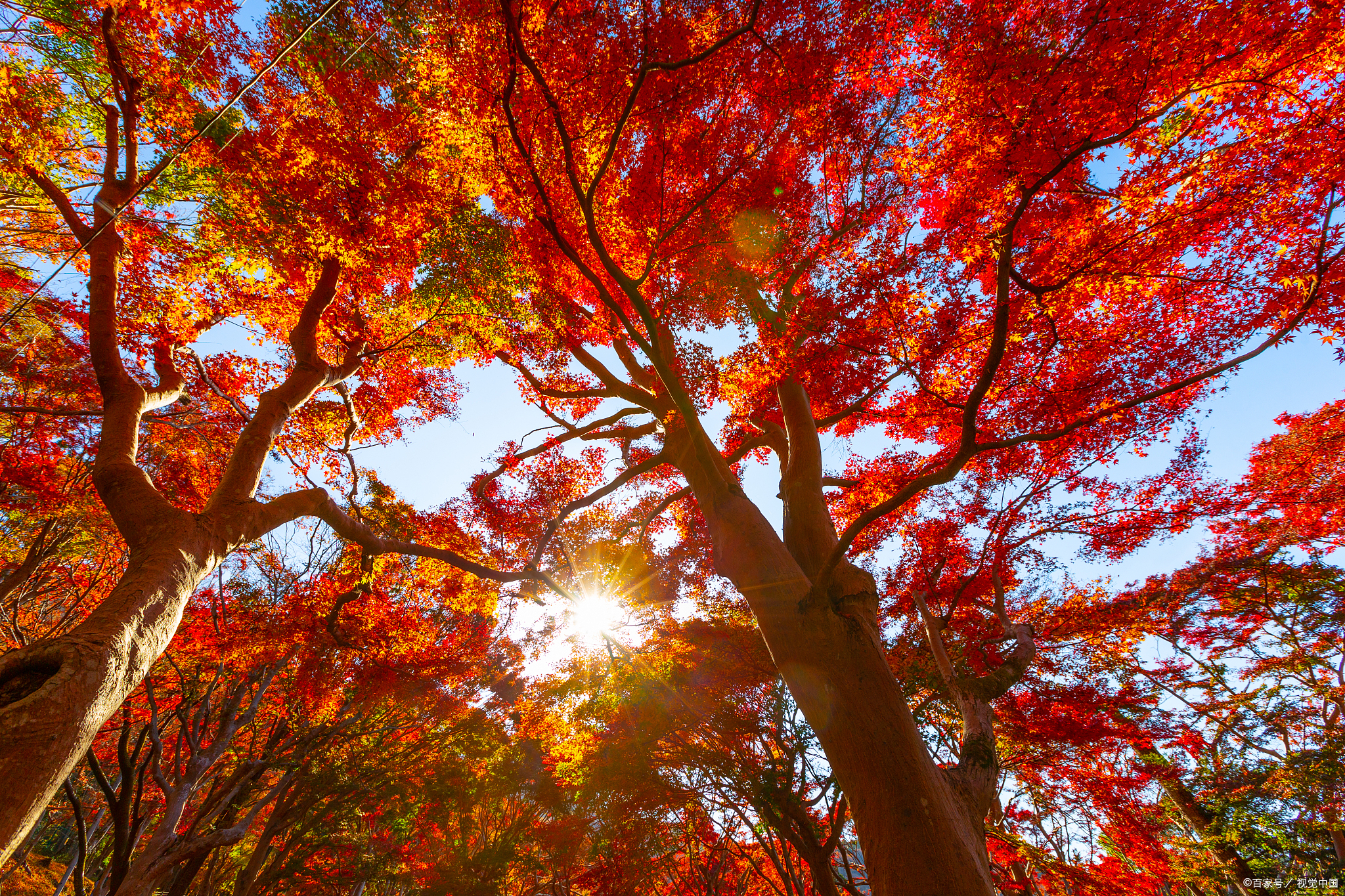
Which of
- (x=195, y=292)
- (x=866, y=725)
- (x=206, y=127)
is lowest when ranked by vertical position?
(x=866, y=725)

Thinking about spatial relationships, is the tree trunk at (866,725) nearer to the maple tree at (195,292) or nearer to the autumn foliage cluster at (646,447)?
the autumn foliage cluster at (646,447)

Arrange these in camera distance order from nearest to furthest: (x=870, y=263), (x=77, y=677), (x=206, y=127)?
1. (x=77, y=677)
2. (x=206, y=127)
3. (x=870, y=263)

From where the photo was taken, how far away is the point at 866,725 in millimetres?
2916

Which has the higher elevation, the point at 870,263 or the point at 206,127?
the point at 870,263

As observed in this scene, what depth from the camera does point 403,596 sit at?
785cm


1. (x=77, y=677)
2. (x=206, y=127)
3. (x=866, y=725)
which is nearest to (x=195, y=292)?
(x=206, y=127)

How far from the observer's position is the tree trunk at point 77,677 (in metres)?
1.91

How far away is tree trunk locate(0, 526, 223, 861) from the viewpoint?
1912 mm

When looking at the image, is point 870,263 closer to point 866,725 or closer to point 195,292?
point 866,725

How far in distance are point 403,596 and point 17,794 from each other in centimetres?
635

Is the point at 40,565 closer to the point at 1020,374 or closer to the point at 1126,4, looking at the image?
the point at 1020,374

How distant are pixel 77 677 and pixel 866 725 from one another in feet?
13.1

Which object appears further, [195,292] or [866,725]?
[195,292]

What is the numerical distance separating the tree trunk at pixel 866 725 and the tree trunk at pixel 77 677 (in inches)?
145
